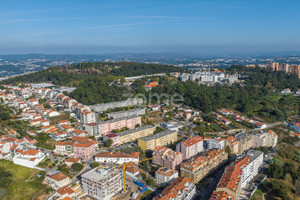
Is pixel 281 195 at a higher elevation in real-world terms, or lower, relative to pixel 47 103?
lower

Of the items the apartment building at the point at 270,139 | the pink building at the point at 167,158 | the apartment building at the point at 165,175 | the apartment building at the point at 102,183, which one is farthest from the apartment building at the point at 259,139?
the apartment building at the point at 102,183

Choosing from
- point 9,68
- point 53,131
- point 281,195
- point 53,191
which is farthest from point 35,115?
point 9,68

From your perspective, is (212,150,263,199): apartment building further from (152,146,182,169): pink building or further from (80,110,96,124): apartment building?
(80,110,96,124): apartment building

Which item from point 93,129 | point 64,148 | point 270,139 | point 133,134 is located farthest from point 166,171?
point 270,139

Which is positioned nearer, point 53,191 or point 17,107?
point 53,191

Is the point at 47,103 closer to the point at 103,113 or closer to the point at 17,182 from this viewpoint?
the point at 103,113

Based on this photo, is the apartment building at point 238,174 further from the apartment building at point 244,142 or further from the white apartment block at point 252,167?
the apartment building at point 244,142

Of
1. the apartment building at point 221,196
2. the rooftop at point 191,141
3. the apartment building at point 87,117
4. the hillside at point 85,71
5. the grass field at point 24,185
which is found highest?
the hillside at point 85,71
